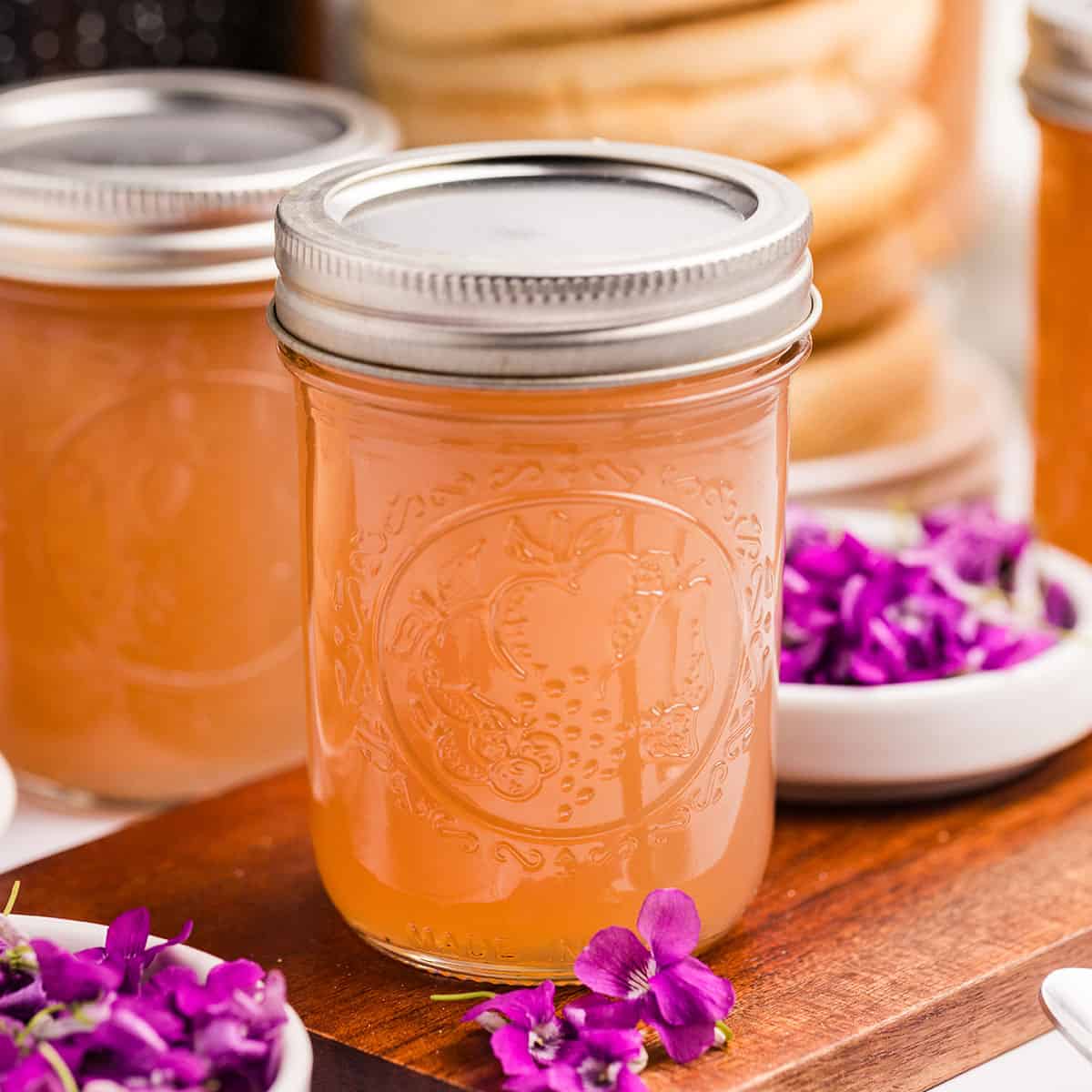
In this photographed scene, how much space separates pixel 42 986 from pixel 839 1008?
0.93 feet

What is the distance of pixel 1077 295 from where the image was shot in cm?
99

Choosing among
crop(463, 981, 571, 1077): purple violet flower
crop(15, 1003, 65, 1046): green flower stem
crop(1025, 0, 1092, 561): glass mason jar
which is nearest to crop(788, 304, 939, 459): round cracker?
crop(1025, 0, 1092, 561): glass mason jar

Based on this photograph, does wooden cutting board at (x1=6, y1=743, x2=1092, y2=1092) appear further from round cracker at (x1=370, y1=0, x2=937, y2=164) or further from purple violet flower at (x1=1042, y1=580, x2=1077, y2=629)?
round cracker at (x1=370, y1=0, x2=937, y2=164)

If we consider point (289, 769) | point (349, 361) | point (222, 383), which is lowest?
point (289, 769)

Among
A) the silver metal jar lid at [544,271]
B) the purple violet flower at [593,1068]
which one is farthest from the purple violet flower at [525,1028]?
the silver metal jar lid at [544,271]

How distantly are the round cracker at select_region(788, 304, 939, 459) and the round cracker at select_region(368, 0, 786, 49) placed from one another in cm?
22

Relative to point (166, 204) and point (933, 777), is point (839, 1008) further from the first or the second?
point (166, 204)

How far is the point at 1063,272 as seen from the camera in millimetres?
1002

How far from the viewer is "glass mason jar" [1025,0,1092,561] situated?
94 cm

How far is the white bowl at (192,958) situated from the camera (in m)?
0.58

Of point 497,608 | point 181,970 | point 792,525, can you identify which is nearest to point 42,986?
point 181,970

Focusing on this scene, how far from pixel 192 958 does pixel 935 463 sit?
66 centimetres

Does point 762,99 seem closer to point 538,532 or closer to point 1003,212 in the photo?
point 538,532

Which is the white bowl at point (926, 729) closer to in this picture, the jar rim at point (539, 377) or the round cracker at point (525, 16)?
the jar rim at point (539, 377)
